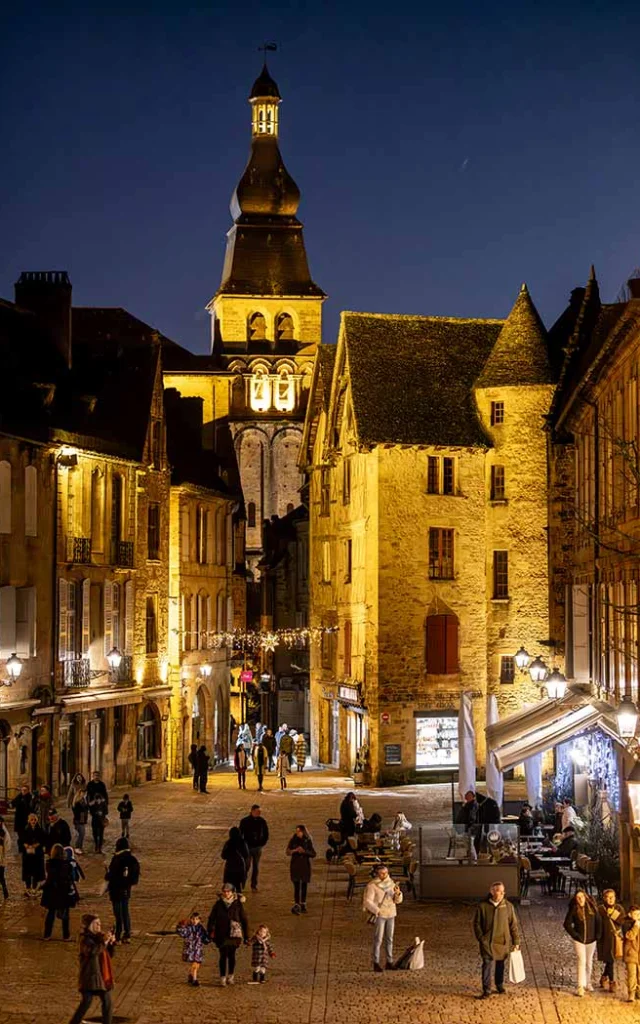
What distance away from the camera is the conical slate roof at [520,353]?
50.9 metres

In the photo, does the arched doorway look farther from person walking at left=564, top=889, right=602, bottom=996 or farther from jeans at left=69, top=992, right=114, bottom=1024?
jeans at left=69, top=992, right=114, bottom=1024

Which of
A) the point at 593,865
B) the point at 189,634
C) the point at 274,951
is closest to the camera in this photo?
the point at 274,951

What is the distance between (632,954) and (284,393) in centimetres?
8799

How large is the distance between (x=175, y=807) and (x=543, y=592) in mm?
14880

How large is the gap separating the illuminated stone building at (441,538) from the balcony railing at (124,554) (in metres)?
7.23

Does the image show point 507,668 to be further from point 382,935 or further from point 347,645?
point 382,935

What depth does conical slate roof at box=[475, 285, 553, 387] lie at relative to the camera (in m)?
50.9

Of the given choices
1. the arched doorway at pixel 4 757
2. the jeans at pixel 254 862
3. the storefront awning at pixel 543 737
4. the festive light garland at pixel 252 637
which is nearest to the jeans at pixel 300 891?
the jeans at pixel 254 862

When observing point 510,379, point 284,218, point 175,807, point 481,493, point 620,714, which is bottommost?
point 175,807

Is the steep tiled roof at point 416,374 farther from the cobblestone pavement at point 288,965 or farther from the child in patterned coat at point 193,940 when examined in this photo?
the child in patterned coat at point 193,940

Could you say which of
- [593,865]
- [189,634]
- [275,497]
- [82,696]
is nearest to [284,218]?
[275,497]

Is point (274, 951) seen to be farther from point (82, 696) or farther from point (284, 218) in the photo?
point (284, 218)

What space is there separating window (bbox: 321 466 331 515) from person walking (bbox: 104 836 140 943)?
35.6m

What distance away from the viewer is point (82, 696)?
4409cm
